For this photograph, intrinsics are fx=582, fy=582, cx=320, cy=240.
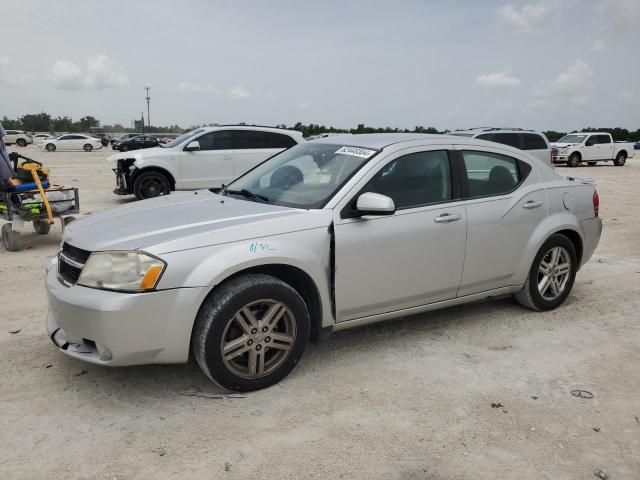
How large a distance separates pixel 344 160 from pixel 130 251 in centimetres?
173

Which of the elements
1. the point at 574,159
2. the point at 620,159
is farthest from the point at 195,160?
the point at 620,159

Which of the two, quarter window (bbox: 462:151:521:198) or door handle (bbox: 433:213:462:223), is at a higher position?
quarter window (bbox: 462:151:521:198)

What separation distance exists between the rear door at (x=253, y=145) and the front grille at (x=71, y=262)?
9453mm

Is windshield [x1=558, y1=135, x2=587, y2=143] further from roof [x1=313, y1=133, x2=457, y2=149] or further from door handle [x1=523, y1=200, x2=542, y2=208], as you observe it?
roof [x1=313, y1=133, x2=457, y2=149]

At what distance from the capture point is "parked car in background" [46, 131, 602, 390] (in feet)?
10.9

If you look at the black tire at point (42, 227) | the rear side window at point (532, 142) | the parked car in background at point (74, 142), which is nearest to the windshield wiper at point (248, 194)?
the black tire at point (42, 227)

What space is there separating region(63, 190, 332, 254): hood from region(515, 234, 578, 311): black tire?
214 cm

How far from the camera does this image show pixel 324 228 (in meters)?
3.80

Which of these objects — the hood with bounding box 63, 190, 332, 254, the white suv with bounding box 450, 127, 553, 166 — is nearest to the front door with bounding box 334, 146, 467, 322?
the hood with bounding box 63, 190, 332, 254

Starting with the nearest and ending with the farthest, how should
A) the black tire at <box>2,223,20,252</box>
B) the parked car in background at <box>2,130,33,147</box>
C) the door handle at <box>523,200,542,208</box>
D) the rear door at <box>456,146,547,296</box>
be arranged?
the rear door at <box>456,146,547,296</box> → the door handle at <box>523,200,542,208</box> → the black tire at <box>2,223,20,252</box> → the parked car in background at <box>2,130,33,147</box>

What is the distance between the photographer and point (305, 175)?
4.38 metres

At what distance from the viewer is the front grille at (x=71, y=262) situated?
137 inches

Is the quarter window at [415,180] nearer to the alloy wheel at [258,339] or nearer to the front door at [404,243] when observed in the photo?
the front door at [404,243]

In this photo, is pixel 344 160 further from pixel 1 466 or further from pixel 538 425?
pixel 1 466
